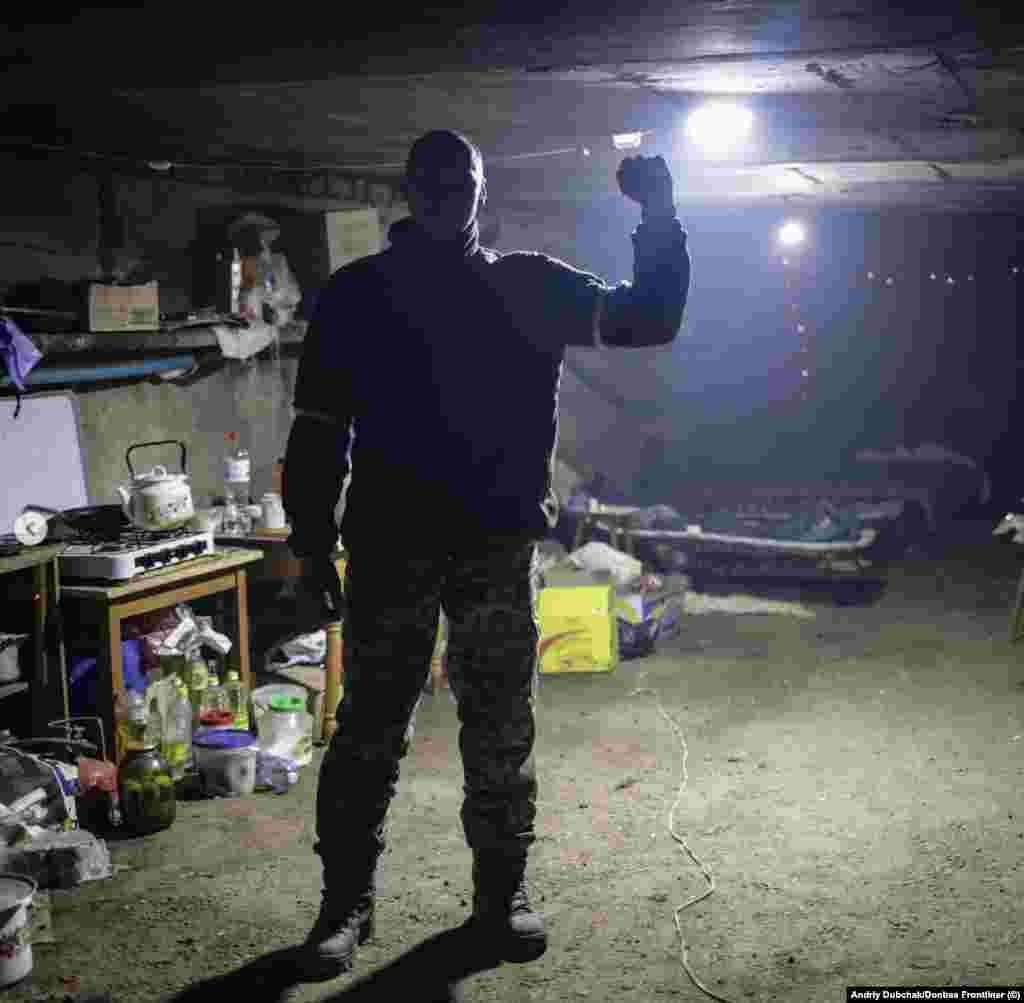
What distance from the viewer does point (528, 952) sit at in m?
3.42

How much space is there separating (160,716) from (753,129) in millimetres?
3685

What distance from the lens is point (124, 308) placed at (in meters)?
5.46

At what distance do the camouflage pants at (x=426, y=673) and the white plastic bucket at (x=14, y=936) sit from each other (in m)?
0.86

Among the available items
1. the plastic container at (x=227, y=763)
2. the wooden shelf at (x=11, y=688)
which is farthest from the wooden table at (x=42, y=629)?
the plastic container at (x=227, y=763)

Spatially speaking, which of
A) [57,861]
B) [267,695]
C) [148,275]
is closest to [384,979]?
[57,861]

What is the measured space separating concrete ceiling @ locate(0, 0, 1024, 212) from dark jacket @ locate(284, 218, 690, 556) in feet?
2.37

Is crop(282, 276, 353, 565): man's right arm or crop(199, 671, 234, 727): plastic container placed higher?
crop(282, 276, 353, 565): man's right arm

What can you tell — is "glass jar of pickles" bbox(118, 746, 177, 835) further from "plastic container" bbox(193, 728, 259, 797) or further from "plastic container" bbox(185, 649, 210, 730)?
"plastic container" bbox(185, 649, 210, 730)

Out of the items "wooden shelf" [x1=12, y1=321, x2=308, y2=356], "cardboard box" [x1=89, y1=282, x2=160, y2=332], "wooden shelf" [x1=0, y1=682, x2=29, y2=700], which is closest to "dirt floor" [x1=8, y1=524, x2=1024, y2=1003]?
"wooden shelf" [x1=0, y1=682, x2=29, y2=700]

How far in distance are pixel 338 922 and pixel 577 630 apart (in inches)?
131

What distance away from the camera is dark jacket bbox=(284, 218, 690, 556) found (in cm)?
316

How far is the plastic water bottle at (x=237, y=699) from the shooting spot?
Result: 526 centimetres

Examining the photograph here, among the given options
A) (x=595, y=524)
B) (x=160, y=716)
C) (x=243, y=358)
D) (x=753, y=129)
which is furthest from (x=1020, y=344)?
(x=160, y=716)

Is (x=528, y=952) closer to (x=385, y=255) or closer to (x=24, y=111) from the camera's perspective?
(x=385, y=255)
